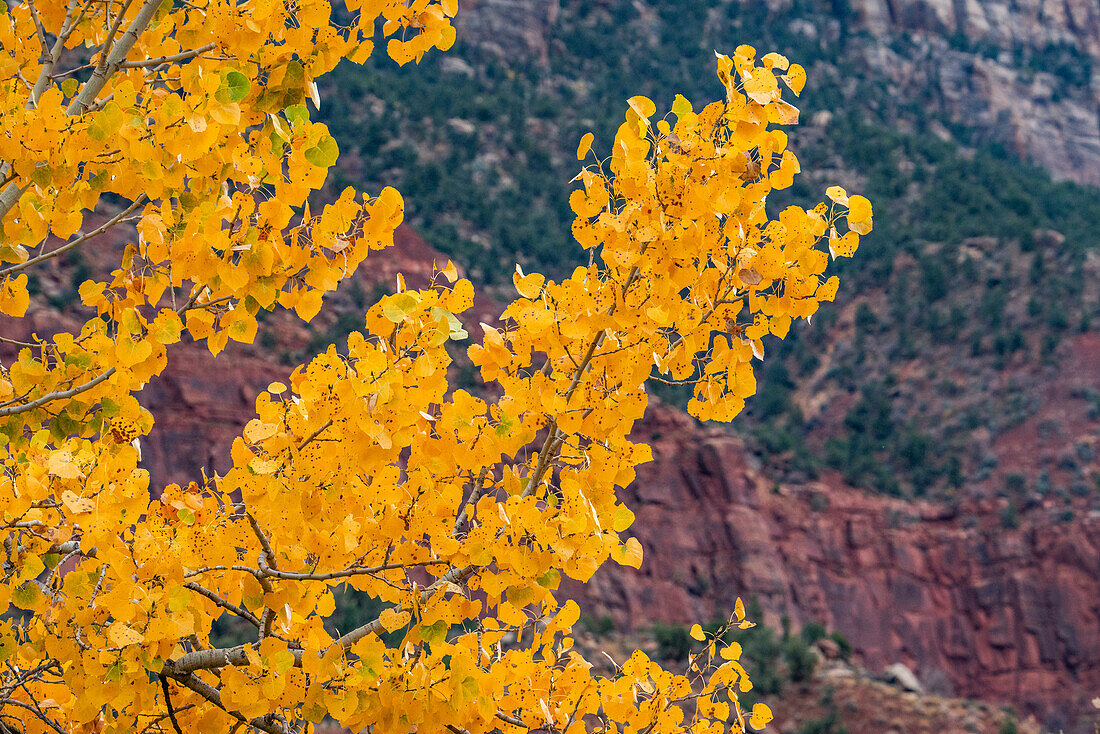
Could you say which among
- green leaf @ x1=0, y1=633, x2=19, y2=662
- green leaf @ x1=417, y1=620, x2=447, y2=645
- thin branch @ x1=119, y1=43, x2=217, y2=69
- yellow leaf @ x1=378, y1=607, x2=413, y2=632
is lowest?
green leaf @ x1=417, y1=620, x2=447, y2=645

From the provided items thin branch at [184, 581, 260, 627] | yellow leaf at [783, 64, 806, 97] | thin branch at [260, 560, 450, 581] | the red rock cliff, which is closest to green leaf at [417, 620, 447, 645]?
thin branch at [260, 560, 450, 581]

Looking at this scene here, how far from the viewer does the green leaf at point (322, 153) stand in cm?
267

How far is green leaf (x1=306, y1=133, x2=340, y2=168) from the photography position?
2666 millimetres

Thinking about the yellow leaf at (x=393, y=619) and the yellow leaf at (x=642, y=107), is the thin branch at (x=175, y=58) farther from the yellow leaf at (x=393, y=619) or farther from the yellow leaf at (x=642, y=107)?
the yellow leaf at (x=393, y=619)

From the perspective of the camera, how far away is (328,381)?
2.56m

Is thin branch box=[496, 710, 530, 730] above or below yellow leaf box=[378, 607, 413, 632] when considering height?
below

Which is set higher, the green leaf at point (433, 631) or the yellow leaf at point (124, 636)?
the yellow leaf at point (124, 636)

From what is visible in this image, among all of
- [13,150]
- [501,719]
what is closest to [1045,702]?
[501,719]

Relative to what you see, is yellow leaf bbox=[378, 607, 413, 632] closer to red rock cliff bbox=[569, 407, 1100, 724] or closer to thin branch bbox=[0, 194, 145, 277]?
thin branch bbox=[0, 194, 145, 277]

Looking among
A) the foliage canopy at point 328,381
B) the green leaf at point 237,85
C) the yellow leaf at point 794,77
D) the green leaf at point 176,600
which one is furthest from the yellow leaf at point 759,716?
the green leaf at point 237,85

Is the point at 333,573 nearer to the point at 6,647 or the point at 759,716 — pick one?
the point at 6,647

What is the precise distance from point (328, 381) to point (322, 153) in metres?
0.57

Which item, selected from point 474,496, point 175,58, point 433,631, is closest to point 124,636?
point 433,631

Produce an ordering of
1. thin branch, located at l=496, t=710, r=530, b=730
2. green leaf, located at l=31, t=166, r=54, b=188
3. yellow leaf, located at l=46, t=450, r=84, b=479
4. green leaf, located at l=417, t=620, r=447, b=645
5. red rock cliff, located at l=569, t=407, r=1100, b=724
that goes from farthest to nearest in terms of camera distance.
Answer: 1. red rock cliff, located at l=569, t=407, r=1100, b=724
2. thin branch, located at l=496, t=710, r=530, b=730
3. green leaf, located at l=417, t=620, r=447, b=645
4. green leaf, located at l=31, t=166, r=54, b=188
5. yellow leaf, located at l=46, t=450, r=84, b=479
